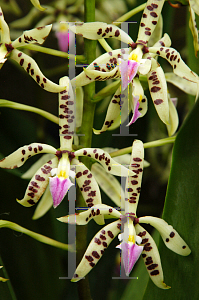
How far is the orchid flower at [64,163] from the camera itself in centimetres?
60

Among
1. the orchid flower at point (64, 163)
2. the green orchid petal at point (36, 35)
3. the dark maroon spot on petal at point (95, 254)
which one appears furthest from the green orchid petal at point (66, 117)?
the dark maroon spot on petal at point (95, 254)

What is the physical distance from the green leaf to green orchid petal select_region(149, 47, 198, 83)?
0.11 m

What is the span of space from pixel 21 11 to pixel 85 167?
0.50 metres

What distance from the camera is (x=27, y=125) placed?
2.81 feet

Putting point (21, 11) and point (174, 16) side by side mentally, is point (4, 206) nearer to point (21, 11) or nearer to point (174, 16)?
point (21, 11)

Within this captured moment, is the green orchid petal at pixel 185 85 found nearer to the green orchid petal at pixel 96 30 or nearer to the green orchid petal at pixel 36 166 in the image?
the green orchid petal at pixel 96 30

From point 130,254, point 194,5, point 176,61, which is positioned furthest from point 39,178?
point 194,5

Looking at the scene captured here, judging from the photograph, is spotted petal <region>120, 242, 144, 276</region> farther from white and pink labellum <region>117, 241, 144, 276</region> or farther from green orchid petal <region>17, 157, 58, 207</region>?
green orchid petal <region>17, 157, 58, 207</region>

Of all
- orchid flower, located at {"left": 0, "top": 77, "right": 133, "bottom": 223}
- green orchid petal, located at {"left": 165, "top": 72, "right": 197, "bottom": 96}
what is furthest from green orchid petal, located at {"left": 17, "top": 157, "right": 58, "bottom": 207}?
green orchid petal, located at {"left": 165, "top": 72, "right": 197, "bottom": 96}

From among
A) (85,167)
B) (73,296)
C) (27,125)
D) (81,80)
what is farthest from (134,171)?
(73,296)

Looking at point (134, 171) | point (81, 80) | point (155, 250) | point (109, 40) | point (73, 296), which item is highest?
point (109, 40)

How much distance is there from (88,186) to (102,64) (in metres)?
0.24

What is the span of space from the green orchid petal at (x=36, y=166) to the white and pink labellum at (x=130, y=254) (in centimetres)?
31

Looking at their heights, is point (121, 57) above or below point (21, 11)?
below
